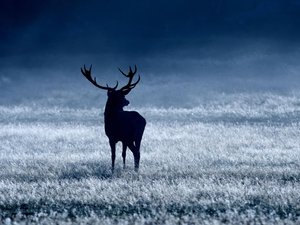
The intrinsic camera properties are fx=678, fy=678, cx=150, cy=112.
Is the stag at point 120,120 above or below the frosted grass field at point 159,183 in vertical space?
above

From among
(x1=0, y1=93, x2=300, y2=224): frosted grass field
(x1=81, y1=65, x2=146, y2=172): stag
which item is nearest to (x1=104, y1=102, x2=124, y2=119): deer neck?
(x1=81, y1=65, x2=146, y2=172): stag

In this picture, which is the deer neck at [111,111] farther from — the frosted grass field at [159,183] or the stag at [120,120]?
the frosted grass field at [159,183]

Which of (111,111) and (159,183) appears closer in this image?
(159,183)

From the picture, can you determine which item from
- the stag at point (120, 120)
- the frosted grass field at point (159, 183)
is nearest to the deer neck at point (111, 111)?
the stag at point (120, 120)

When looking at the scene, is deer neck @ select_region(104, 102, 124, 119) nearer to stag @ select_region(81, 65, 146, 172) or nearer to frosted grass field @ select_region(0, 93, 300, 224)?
stag @ select_region(81, 65, 146, 172)

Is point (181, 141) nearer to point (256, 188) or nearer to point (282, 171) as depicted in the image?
point (282, 171)

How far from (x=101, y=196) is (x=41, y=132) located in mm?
18767

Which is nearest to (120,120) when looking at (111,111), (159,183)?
Answer: (111,111)

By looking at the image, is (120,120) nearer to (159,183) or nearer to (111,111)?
(111,111)

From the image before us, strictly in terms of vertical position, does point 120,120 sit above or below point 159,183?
above

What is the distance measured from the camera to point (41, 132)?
29.6 m

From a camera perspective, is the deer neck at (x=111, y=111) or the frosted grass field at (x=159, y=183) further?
the deer neck at (x=111, y=111)

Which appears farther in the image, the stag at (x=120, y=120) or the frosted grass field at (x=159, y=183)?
the stag at (x=120, y=120)

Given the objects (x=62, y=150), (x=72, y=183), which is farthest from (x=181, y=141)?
(x=72, y=183)
